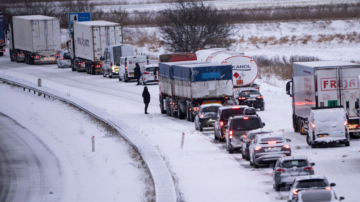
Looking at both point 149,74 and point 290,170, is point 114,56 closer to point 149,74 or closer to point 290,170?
point 149,74

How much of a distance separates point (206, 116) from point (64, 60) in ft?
126

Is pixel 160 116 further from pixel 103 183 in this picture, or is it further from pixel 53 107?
pixel 103 183

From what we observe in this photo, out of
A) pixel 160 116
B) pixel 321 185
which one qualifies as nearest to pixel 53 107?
pixel 160 116


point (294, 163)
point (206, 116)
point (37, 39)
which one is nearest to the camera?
point (294, 163)

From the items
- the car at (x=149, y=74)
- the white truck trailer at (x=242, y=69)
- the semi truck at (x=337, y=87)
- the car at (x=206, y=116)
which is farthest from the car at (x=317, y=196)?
the car at (x=149, y=74)

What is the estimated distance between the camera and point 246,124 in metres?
25.5

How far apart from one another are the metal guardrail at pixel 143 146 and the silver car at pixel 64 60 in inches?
770

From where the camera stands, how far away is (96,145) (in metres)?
29.3

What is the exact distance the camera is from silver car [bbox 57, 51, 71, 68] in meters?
67.5

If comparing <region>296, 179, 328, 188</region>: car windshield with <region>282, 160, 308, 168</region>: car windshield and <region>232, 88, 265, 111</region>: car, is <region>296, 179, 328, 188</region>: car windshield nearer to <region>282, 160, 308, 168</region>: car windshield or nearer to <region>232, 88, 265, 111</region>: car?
<region>282, 160, 308, 168</region>: car windshield

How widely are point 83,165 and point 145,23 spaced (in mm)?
73517

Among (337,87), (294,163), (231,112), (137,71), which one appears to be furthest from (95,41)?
(294,163)

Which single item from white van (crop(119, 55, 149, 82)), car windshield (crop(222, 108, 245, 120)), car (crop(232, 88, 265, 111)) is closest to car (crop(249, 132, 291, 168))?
car windshield (crop(222, 108, 245, 120))

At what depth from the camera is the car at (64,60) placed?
67.5 metres
